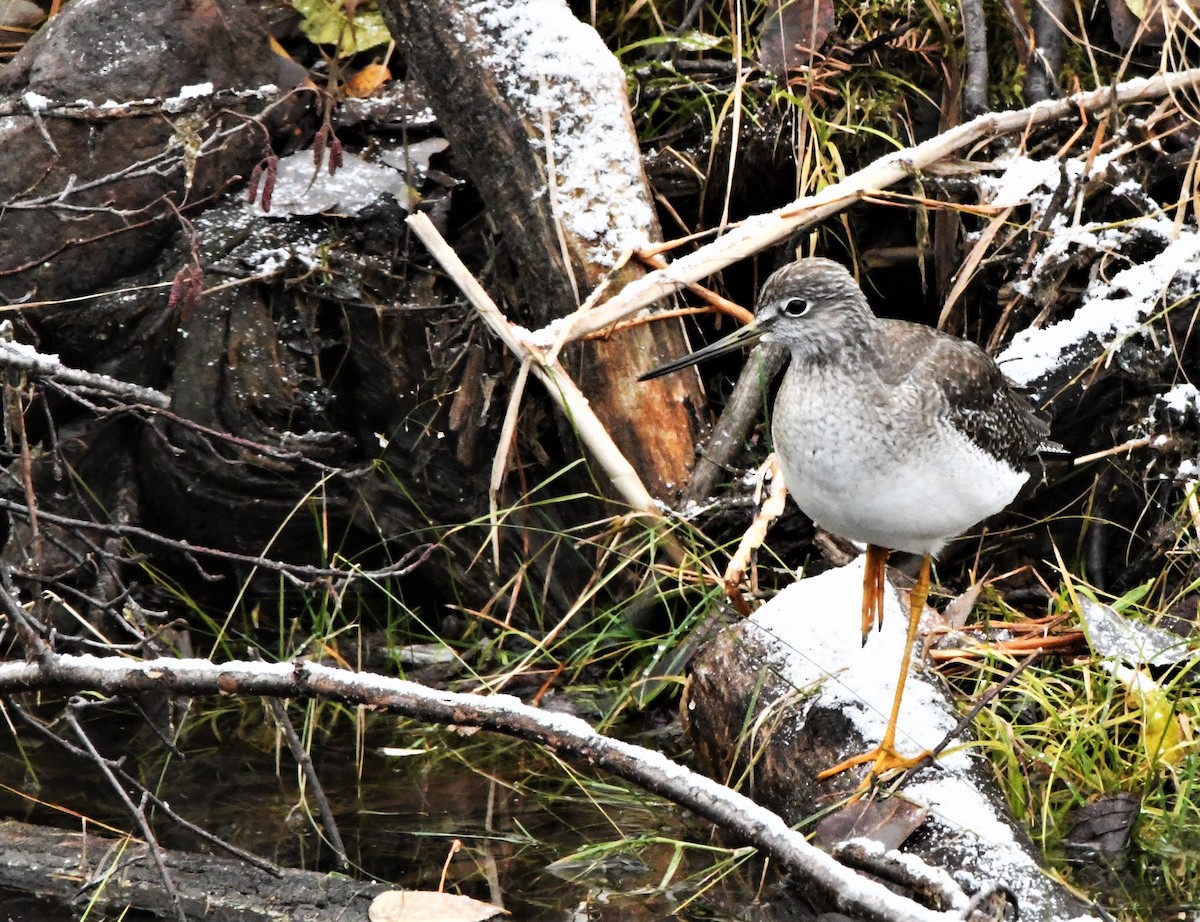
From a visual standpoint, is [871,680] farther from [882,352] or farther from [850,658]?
[882,352]

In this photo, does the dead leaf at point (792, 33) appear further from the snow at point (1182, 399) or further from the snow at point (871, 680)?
the snow at point (871, 680)

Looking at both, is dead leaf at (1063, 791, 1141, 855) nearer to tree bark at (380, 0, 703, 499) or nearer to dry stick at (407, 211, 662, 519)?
dry stick at (407, 211, 662, 519)

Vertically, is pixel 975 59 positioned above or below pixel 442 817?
above

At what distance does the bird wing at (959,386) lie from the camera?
12.7 ft

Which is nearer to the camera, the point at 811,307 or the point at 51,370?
the point at 51,370

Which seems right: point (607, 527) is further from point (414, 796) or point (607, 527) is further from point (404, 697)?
point (404, 697)

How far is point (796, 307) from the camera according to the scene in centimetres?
394

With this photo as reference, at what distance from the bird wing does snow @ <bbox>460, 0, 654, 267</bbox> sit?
3.85 ft

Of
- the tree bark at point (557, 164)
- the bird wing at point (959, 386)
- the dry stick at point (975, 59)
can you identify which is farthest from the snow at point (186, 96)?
the dry stick at point (975, 59)

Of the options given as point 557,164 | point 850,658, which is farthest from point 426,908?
point 557,164

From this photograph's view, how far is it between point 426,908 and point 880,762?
124cm

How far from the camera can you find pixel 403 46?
501 cm

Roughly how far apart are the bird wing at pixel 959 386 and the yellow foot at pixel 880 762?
872 millimetres

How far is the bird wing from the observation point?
386 cm
